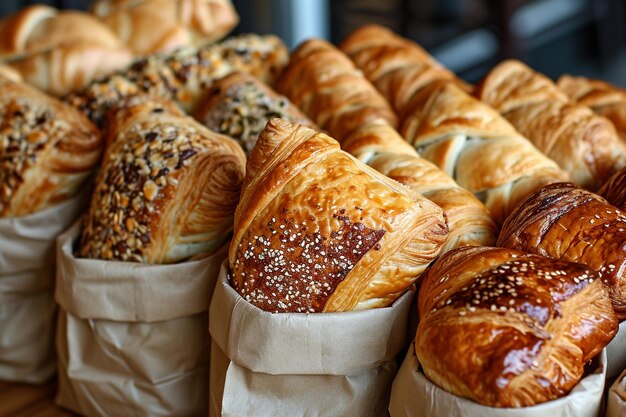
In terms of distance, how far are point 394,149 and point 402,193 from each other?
0.30 metres

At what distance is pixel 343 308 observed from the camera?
115 centimetres

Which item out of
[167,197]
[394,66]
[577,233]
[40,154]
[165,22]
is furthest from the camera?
[165,22]

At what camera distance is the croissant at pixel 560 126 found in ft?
5.03

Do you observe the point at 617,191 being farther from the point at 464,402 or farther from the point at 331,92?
the point at 331,92

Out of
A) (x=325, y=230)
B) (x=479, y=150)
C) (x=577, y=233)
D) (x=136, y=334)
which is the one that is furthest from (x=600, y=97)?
(x=136, y=334)

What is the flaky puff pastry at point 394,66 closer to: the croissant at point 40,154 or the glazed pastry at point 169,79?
the glazed pastry at point 169,79

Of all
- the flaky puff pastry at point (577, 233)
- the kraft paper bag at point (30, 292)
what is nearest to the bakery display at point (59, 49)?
the kraft paper bag at point (30, 292)

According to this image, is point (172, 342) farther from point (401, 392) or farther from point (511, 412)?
point (511, 412)

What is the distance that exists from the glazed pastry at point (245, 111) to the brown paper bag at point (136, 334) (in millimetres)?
345

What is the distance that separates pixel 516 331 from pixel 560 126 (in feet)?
2.58

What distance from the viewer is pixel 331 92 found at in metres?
1.88

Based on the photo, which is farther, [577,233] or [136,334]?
[136,334]

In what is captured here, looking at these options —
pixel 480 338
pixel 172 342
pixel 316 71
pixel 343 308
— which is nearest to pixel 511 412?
pixel 480 338

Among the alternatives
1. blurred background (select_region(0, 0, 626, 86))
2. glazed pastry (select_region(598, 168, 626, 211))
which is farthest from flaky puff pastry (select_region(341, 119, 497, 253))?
blurred background (select_region(0, 0, 626, 86))
